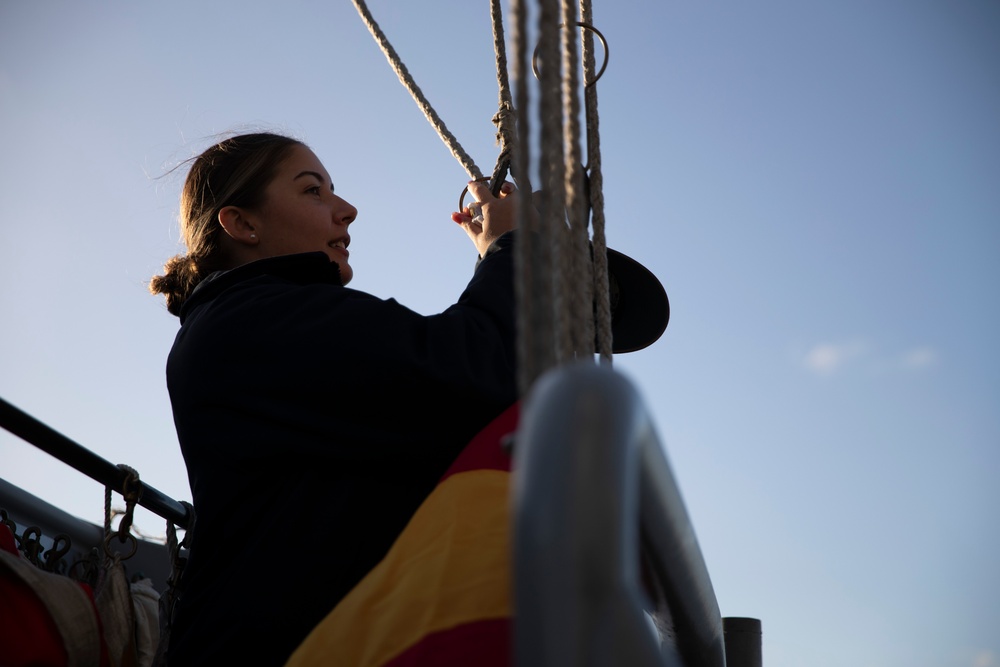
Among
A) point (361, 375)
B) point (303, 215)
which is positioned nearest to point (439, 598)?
point (361, 375)

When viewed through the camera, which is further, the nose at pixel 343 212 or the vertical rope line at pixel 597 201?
the nose at pixel 343 212

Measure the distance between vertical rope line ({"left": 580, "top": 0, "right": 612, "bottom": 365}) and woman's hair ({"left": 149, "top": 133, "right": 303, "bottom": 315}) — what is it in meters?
0.53

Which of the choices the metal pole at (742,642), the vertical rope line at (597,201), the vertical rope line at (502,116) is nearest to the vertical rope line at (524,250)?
the vertical rope line at (597,201)

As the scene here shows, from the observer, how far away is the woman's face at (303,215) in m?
1.40

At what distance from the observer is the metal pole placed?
3.80ft

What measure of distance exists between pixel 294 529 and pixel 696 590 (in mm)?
398

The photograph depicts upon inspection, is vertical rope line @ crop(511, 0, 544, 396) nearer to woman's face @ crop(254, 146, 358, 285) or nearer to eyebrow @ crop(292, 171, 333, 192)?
woman's face @ crop(254, 146, 358, 285)

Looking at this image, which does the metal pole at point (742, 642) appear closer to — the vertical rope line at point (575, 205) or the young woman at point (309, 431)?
the young woman at point (309, 431)

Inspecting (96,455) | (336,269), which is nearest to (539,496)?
(336,269)

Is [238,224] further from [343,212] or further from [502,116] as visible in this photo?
[502,116]

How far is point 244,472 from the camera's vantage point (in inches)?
39.3

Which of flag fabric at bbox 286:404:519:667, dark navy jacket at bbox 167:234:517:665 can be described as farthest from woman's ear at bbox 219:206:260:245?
flag fabric at bbox 286:404:519:667

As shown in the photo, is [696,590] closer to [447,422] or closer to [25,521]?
[447,422]

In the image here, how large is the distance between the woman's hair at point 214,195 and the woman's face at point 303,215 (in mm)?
21
